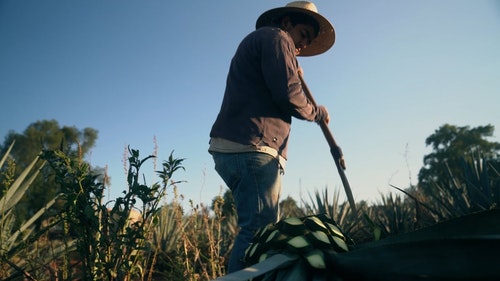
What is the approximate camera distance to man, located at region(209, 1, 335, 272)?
1.96 meters

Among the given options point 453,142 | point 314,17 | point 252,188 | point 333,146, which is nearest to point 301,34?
point 314,17

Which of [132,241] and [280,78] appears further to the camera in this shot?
[280,78]

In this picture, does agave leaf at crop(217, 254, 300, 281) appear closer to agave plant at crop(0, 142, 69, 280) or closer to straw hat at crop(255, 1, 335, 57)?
agave plant at crop(0, 142, 69, 280)

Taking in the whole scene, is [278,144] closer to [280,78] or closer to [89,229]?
[280,78]

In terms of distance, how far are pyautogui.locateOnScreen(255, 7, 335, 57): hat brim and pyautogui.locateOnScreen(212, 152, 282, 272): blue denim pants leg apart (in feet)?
4.02

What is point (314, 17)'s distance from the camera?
2705 millimetres

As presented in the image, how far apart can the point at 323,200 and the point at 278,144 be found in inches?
167

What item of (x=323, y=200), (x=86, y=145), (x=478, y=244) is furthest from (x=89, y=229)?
(x=86, y=145)

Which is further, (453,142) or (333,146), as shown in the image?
(453,142)

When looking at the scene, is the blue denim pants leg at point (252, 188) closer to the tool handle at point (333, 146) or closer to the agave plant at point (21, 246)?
the tool handle at point (333, 146)

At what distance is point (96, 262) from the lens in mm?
1122

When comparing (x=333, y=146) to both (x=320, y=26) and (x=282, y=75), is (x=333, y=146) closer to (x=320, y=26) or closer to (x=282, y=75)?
(x=282, y=75)

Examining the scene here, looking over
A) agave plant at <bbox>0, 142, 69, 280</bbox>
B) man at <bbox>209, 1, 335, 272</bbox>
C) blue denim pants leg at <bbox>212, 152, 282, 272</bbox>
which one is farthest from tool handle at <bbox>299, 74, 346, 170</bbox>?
agave plant at <bbox>0, 142, 69, 280</bbox>

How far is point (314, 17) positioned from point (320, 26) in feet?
0.65
